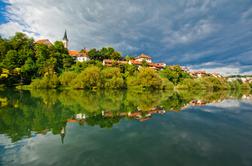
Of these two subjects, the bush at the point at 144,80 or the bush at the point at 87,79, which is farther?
the bush at the point at 144,80

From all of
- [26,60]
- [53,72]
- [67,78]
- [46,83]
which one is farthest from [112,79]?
[26,60]

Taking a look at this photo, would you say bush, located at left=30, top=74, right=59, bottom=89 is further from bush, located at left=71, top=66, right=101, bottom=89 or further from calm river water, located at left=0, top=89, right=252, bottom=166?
calm river water, located at left=0, top=89, right=252, bottom=166

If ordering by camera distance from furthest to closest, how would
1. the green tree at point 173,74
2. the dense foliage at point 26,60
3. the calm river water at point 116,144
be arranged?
the green tree at point 173,74 → the dense foliage at point 26,60 → the calm river water at point 116,144

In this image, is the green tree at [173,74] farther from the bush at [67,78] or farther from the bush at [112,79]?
the bush at [67,78]

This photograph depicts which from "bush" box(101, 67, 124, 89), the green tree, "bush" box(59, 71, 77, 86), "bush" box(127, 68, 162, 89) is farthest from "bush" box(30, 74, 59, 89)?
the green tree

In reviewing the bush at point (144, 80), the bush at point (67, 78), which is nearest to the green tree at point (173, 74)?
the bush at point (144, 80)

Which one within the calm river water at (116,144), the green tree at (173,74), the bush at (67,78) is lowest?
the calm river water at (116,144)

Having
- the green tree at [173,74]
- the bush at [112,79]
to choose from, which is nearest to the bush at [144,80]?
the bush at [112,79]

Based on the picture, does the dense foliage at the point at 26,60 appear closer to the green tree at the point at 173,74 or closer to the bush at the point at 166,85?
the bush at the point at 166,85

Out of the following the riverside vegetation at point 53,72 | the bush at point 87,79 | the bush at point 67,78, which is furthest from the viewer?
the bush at point 67,78

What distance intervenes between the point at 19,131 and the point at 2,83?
45.9 m

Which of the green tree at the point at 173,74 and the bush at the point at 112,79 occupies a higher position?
the green tree at the point at 173,74

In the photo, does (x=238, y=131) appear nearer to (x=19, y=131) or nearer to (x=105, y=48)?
(x=19, y=131)

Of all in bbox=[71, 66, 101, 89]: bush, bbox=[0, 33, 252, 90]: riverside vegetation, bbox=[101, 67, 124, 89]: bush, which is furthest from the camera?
bbox=[101, 67, 124, 89]: bush
